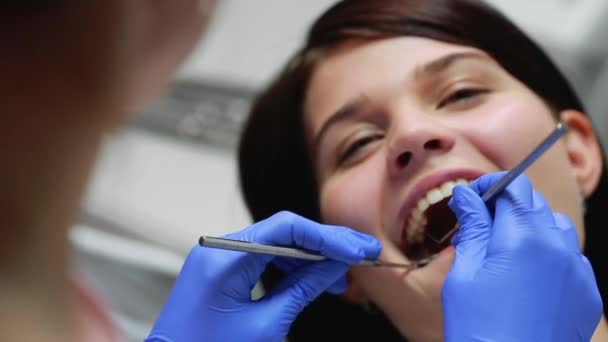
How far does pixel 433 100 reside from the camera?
1088 millimetres

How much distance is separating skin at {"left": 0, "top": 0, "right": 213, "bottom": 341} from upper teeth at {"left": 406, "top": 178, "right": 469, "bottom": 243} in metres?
0.47

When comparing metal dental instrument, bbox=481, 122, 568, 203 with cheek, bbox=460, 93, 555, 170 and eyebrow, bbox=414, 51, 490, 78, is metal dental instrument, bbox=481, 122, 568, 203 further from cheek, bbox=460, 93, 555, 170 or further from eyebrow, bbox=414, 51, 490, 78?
eyebrow, bbox=414, 51, 490, 78

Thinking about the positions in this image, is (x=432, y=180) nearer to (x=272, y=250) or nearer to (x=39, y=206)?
(x=272, y=250)

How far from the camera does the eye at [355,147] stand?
44.2 inches

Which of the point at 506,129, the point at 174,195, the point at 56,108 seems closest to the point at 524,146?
the point at 506,129

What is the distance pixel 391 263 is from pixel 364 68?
329 millimetres

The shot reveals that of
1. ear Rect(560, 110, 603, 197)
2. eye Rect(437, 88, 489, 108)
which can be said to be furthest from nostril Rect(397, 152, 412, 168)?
ear Rect(560, 110, 603, 197)

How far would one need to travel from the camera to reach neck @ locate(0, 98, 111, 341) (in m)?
0.59

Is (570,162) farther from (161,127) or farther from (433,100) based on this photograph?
(161,127)

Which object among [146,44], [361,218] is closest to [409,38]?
[361,218]

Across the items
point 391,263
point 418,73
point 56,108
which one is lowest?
point 391,263

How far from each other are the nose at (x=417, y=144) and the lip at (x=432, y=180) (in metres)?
0.03

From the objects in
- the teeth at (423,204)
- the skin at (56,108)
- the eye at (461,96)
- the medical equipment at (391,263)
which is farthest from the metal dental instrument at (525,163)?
the skin at (56,108)

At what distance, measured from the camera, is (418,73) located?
109 centimetres
